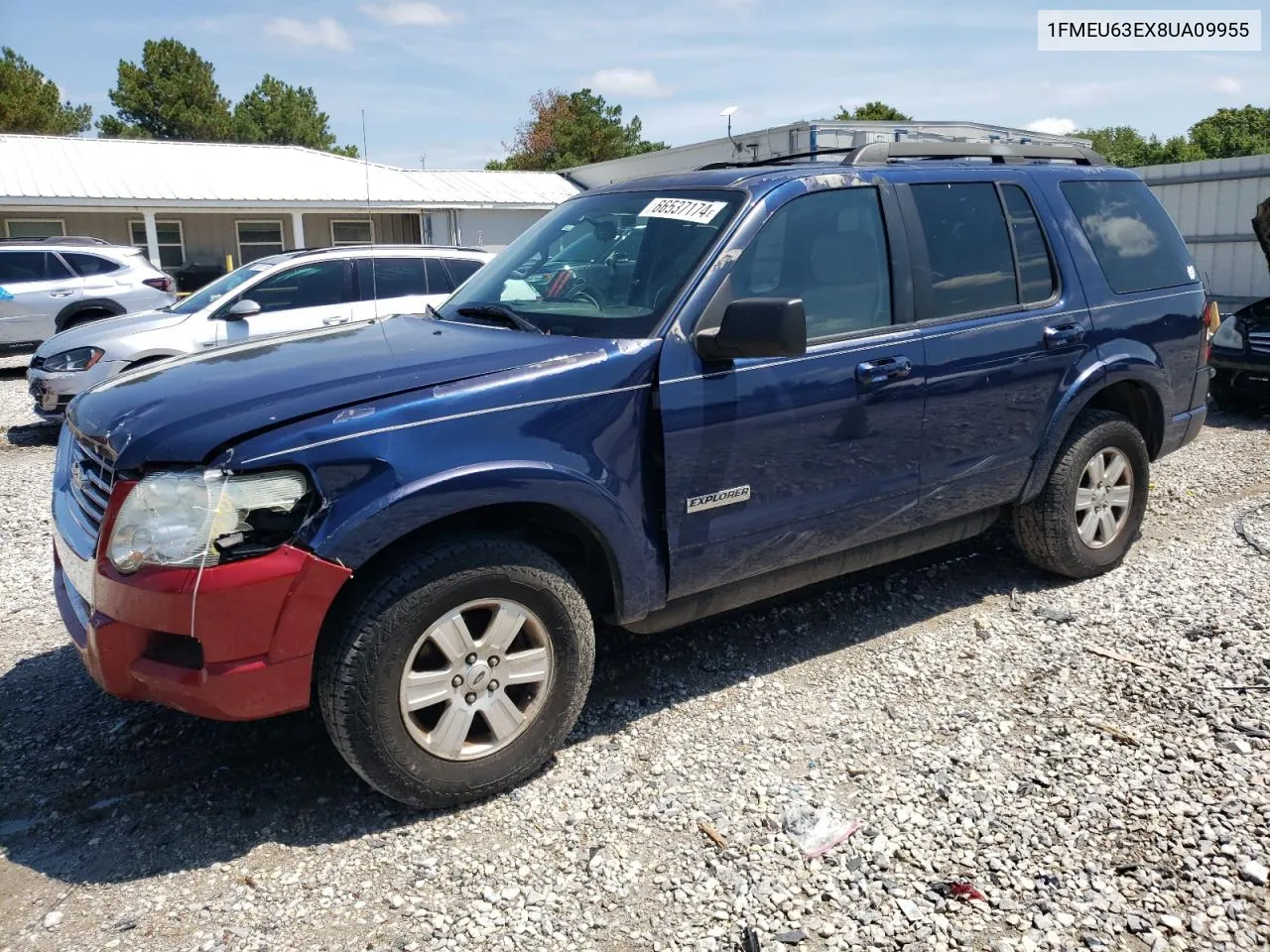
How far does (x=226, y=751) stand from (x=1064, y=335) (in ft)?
12.8

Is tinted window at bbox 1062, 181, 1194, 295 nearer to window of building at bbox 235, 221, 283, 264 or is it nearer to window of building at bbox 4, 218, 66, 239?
Result: window of building at bbox 4, 218, 66, 239

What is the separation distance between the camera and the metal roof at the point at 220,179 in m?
24.3

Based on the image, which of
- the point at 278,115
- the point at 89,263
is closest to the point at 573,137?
the point at 278,115

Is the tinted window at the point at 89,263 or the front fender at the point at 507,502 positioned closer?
the front fender at the point at 507,502

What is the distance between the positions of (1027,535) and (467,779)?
3.09 m

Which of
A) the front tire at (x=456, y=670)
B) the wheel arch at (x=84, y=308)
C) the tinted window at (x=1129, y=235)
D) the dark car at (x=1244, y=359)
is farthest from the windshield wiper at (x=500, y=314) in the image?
the wheel arch at (x=84, y=308)

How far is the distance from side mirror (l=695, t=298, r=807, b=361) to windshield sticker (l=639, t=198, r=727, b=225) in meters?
0.56

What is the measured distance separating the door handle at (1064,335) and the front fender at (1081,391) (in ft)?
0.56

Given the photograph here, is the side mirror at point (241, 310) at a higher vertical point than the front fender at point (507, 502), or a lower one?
higher

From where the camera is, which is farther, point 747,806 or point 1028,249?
point 1028,249

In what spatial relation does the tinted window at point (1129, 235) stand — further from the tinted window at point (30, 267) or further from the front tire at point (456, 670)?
the tinted window at point (30, 267)

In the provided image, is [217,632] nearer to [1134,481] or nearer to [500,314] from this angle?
[500,314]

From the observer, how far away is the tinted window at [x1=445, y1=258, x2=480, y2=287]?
32.4 ft

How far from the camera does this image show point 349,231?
29578mm
